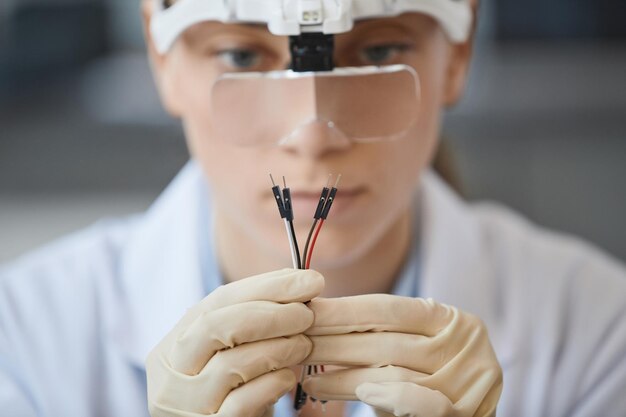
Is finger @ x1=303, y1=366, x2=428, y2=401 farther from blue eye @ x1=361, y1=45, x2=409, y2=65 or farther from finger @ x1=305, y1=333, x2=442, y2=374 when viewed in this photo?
blue eye @ x1=361, y1=45, x2=409, y2=65

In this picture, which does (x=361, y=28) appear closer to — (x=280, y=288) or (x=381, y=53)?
(x=381, y=53)

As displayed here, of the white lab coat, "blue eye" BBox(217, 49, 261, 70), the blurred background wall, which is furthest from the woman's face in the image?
the blurred background wall

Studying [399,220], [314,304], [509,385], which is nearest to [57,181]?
[399,220]

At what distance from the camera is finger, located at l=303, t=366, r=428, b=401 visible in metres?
0.78

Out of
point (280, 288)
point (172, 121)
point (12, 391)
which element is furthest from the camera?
point (172, 121)

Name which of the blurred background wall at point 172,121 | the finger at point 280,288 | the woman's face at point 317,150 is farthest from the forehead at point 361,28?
the blurred background wall at point 172,121

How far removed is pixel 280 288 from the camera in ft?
2.48

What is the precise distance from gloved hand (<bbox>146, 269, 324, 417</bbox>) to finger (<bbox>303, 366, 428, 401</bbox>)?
2 cm

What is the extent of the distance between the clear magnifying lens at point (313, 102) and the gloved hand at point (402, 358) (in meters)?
0.20

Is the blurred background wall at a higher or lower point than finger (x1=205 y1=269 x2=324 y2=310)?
lower

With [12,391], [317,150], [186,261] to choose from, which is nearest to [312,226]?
[317,150]

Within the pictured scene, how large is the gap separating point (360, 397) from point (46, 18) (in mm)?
2295

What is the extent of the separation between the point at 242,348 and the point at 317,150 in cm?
24

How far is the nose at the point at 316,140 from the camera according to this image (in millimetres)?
893
